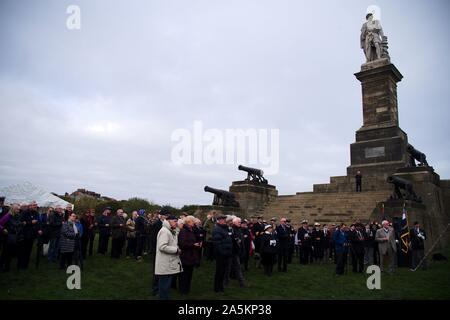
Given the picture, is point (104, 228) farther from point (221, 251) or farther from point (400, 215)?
point (400, 215)

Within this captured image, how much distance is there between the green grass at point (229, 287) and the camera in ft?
25.0

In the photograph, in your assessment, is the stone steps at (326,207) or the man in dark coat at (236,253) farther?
the stone steps at (326,207)

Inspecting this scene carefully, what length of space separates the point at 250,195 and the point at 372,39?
1500 centimetres

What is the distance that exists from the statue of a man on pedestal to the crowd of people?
16699 mm

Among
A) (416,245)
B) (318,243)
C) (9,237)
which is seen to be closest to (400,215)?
(416,245)

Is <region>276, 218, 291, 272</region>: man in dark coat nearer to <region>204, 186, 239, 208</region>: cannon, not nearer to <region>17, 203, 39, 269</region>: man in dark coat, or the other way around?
<region>17, 203, 39, 269</region>: man in dark coat

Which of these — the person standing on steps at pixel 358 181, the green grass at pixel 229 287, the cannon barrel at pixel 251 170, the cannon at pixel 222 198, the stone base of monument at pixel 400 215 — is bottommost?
the green grass at pixel 229 287

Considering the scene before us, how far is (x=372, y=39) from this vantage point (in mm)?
25266

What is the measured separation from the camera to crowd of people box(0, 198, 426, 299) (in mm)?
7750

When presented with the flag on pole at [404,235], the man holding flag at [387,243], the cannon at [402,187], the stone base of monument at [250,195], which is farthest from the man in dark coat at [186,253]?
the stone base of monument at [250,195]

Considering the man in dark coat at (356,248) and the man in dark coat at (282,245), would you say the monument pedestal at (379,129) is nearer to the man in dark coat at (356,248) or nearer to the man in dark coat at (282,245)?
the man in dark coat at (356,248)

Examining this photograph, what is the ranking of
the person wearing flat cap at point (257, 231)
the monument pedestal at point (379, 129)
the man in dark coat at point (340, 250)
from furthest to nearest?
the monument pedestal at point (379, 129), the person wearing flat cap at point (257, 231), the man in dark coat at point (340, 250)

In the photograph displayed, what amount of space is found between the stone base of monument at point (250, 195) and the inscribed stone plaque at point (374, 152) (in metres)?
7.25
